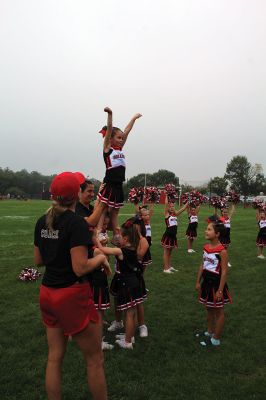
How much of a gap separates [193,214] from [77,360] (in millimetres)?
10180

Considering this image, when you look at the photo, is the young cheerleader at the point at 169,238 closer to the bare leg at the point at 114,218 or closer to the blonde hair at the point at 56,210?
the bare leg at the point at 114,218

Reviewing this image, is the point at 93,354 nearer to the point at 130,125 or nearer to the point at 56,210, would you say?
the point at 56,210

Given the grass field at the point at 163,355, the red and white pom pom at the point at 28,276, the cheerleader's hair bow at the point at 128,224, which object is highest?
the cheerleader's hair bow at the point at 128,224

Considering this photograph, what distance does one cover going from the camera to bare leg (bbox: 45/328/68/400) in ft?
10.3

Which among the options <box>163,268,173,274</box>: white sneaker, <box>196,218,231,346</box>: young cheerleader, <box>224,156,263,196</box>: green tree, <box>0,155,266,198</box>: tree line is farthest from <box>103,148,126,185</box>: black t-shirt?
<box>224,156,263,196</box>: green tree

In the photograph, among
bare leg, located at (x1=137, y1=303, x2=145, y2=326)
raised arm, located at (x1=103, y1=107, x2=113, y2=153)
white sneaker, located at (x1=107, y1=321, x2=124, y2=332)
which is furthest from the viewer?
white sneaker, located at (x1=107, y1=321, x2=124, y2=332)

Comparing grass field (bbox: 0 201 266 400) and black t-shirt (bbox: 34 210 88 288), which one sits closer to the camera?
black t-shirt (bbox: 34 210 88 288)

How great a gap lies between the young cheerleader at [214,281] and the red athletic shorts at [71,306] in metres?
2.75

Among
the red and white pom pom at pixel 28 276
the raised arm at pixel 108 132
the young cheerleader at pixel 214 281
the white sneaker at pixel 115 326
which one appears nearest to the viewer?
the raised arm at pixel 108 132

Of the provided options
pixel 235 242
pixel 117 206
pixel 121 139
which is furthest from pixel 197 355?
pixel 235 242

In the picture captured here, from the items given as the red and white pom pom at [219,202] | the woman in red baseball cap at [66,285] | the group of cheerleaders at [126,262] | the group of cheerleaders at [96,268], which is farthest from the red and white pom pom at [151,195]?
the woman in red baseball cap at [66,285]

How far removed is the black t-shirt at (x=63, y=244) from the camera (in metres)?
2.95

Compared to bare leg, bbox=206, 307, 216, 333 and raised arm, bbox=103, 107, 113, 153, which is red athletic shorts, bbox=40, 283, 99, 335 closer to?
raised arm, bbox=103, 107, 113, 153

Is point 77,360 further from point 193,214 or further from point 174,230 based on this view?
point 193,214
